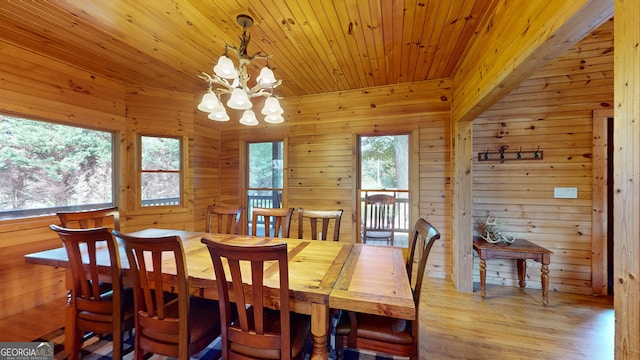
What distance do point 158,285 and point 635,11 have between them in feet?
7.53

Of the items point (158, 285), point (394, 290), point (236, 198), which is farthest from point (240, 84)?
point (236, 198)

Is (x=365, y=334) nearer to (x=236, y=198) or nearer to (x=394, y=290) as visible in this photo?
(x=394, y=290)

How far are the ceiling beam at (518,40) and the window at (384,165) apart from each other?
1.17 m

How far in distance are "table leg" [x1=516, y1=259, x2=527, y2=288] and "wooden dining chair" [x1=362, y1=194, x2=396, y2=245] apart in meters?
1.53

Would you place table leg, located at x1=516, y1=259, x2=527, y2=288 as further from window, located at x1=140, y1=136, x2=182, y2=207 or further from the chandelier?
window, located at x1=140, y1=136, x2=182, y2=207

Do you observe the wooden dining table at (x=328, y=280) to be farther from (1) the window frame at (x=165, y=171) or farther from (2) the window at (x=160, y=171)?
(2) the window at (x=160, y=171)

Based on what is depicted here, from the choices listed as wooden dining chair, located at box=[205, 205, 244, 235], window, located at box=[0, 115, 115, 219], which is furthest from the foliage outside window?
window, located at box=[0, 115, 115, 219]

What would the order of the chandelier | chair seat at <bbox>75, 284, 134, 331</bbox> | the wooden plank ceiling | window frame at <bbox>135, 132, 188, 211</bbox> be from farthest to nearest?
1. window frame at <bbox>135, 132, 188, 211</bbox>
2. the wooden plank ceiling
3. the chandelier
4. chair seat at <bbox>75, 284, 134, 331</bbox>

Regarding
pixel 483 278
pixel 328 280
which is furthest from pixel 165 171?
pixel 483 278

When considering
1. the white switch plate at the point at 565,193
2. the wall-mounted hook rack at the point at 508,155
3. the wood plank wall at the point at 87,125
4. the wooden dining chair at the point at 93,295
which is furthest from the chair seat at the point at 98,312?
the white switch plate at the point at 565,193

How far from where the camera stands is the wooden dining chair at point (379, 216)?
361 cm

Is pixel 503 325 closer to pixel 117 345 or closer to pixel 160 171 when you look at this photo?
pixel 117 345

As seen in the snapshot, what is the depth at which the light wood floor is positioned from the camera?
1.95 m

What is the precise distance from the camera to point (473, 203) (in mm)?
3186
